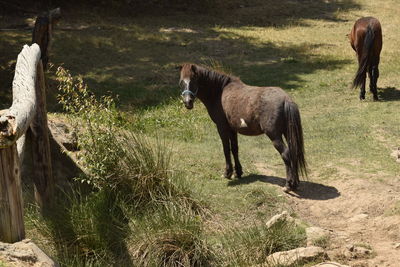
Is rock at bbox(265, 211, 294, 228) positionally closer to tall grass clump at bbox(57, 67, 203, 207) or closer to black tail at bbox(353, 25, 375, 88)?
tall grass clump at bbox(57, 67, 203, 207)

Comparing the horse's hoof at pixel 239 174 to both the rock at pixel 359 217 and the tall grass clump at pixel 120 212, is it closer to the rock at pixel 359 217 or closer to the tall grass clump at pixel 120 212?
the tall grass clump at pixel 120 212

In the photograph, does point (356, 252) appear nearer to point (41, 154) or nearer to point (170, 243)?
point (170, 243)

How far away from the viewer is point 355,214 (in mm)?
8352

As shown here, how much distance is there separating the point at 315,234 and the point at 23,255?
11.9 feet

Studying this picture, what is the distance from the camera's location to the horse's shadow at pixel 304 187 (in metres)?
9.01

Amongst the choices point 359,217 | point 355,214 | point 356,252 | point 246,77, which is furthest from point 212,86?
point 246,77

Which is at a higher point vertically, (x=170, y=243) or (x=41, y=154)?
(x=41, y=154)

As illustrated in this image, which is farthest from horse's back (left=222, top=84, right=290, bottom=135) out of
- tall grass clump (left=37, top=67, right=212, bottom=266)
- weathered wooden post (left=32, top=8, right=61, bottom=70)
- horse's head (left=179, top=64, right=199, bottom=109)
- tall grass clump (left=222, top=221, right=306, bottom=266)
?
weathered wooden post (left=32, top=8, right=61, bottom=70)

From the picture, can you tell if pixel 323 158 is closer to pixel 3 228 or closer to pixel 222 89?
pixel 222 89

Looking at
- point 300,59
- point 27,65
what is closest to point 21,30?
point 300,59

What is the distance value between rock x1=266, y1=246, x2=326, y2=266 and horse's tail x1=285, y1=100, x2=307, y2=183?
6.95 feet

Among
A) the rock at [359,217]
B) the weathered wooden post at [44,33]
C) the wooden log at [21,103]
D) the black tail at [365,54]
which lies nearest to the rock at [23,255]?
the wooden log at [21,103]

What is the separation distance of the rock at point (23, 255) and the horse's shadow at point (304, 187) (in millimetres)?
4592

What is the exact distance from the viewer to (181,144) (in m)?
11.4
